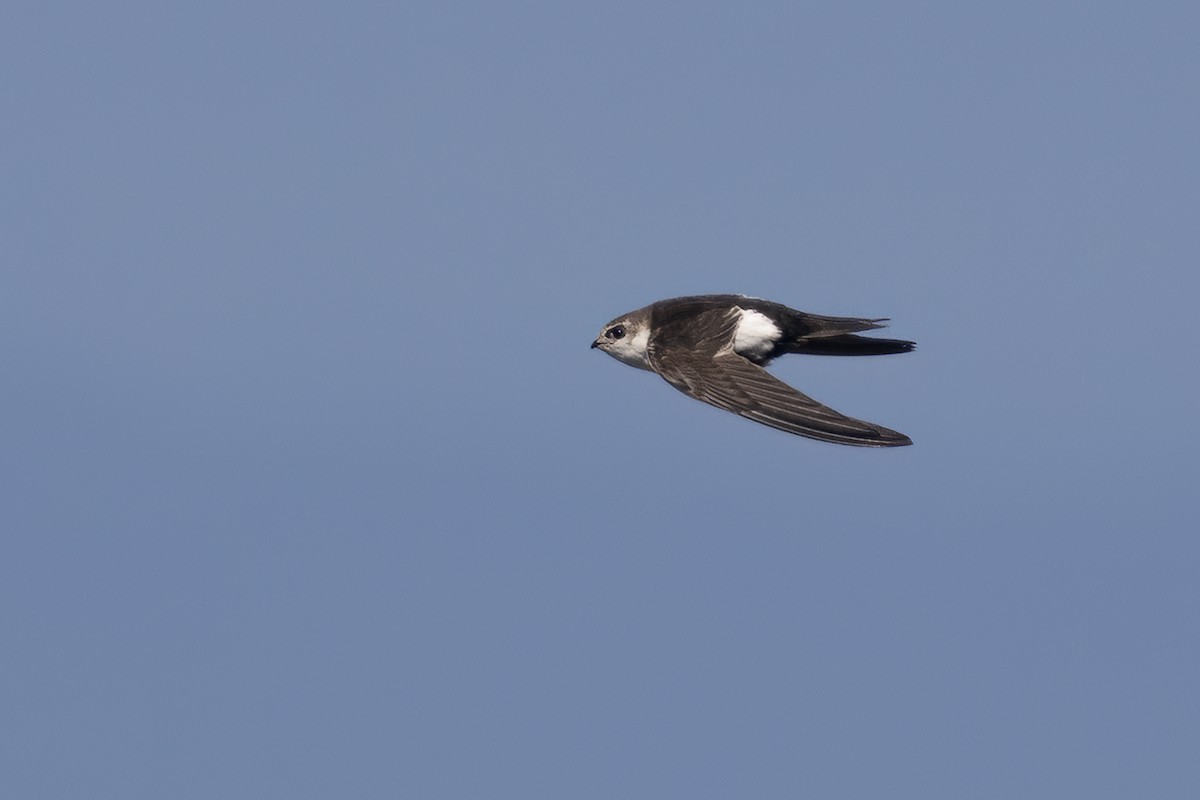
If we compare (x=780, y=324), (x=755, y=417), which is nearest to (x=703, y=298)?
(x=780, y=324)

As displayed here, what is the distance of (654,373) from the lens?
659 inches

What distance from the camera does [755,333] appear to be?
54.2 feet

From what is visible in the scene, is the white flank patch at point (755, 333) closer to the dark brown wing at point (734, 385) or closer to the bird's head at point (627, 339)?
the dark brown wing at point (734, 385)

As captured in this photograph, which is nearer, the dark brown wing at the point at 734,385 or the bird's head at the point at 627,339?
the dark brown wing at the point at 734,385

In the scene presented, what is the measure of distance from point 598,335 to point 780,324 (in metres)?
2.49

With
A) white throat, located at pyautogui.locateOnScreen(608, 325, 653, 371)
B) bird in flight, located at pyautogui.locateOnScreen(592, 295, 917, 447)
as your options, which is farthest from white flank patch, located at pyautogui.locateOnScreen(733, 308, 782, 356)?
white throat, located at pyautogui.locateOnScreen(608, 325, 653, 371)

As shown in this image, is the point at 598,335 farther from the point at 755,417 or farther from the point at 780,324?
the point at 755,417

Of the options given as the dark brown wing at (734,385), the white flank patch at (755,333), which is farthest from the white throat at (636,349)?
the white flank patch at (755,333)

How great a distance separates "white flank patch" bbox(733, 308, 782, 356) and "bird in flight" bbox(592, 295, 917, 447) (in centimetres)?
1

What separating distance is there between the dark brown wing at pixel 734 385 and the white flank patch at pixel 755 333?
0.11 m

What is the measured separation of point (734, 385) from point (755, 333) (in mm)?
1748

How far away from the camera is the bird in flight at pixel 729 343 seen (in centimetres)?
1485

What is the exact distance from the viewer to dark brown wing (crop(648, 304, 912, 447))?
1351cm

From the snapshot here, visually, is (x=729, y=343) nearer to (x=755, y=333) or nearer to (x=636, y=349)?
(x=755, y=333)
